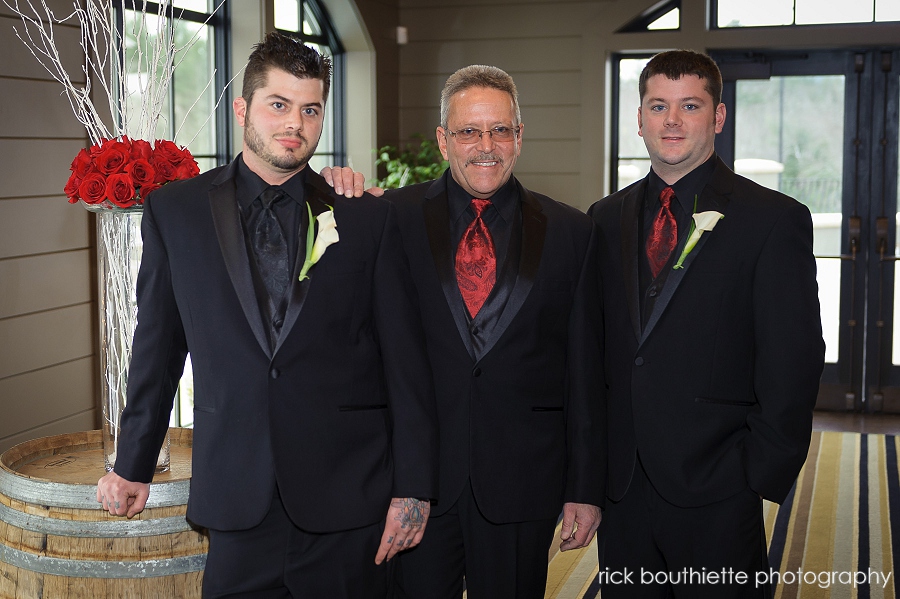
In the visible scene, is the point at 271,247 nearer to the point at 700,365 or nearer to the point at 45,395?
the point at 700,365

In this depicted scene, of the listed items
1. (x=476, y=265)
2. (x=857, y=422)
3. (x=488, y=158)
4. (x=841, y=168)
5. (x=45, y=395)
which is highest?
(x=841, y=168)

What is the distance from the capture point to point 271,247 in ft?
6.16

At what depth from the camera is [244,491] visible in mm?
1819

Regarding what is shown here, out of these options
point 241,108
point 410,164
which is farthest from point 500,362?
point 410,164

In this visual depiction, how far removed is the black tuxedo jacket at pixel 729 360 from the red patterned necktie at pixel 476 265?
314 mm

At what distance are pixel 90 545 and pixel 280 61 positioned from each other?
1032mm

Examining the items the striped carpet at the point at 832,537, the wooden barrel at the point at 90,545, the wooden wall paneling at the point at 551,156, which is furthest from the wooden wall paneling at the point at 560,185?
the wooden barrel at the point at 90,545

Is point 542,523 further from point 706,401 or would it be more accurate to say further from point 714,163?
point 714,163

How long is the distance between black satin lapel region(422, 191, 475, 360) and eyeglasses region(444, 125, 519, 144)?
0.14 m

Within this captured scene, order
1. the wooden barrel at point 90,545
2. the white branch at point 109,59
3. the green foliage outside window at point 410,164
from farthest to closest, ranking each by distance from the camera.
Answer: the green foliage outside window at point 410,164 < the white branch at point 109,59 < the wooden barrel at point 90,545

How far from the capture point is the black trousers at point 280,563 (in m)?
1.82

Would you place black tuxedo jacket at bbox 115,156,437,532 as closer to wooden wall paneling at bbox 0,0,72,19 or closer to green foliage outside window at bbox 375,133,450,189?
wooden wall paneling at bbox 0,0,72,19

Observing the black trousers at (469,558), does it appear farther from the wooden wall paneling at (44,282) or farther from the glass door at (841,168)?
the glass door at (841,168)

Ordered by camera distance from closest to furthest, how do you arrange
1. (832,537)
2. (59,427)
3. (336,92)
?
1. (59,427)
2. (832,537)
3. (336,92)
